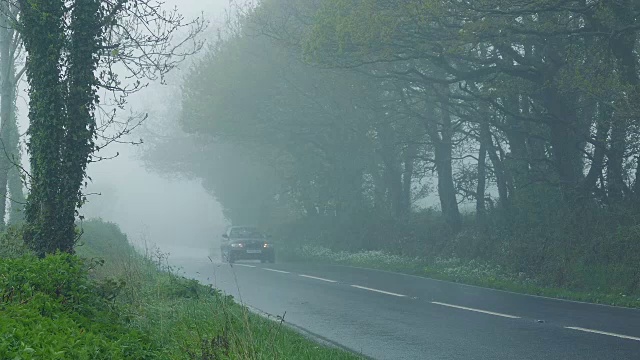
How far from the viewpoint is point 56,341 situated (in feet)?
24.0

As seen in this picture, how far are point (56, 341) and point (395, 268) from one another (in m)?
24.4

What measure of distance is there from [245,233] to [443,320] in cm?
2706

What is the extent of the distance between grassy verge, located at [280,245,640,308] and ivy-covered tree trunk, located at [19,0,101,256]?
36.2 ft

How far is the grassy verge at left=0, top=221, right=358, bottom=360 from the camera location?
746 centimetres

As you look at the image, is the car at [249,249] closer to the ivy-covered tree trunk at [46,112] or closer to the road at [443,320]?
the road at [443,320]

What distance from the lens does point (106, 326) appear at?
1001 centimetres

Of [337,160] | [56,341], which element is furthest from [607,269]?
[337,160]

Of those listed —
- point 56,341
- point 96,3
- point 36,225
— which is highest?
point 96,3

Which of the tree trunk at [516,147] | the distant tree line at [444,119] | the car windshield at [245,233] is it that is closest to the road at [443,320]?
the distant tree line at [444,119]

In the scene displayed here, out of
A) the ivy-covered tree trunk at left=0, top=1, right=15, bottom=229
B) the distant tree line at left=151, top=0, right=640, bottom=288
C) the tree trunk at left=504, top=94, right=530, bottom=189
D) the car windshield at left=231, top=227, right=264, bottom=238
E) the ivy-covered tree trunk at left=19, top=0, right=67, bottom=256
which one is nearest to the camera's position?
the ivy-covered tree trunk at left=19, top=0, right=67, bottom=256

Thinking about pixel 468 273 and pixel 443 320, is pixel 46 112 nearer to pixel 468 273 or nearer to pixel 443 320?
pixel 443 320

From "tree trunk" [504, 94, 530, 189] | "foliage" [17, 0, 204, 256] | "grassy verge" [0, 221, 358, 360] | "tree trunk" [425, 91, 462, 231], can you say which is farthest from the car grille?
"grassy verge" [0, 221, 358, 360]

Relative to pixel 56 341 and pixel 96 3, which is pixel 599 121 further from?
pixel 56 341

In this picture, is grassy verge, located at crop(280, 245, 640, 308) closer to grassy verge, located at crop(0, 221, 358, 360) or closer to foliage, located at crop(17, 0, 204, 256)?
grassy verge, located at crop(0, 221, 358, 360)
